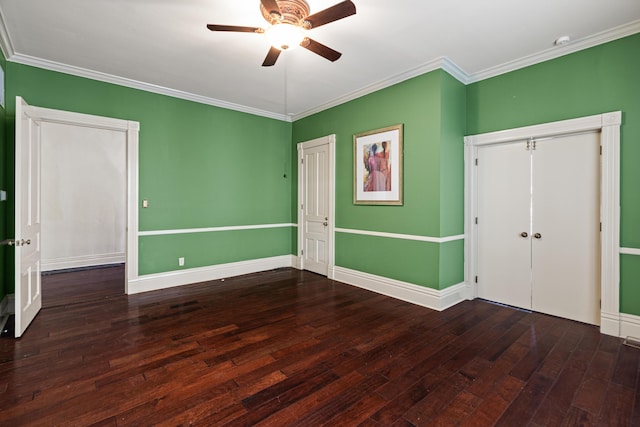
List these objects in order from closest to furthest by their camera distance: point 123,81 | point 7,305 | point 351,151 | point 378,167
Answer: point 7,305, point 123,81, point 378,167, point 351,151

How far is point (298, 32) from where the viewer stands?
232 centimetres

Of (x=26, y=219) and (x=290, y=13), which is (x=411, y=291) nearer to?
(x=290, y=13)

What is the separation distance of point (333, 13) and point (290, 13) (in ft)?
1.18

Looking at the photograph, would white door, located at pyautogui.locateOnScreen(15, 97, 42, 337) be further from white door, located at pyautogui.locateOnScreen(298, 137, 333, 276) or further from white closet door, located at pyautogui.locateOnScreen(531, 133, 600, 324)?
white closet door, located at pyautogui.locateOnScreen(531, 133, 600, 324)

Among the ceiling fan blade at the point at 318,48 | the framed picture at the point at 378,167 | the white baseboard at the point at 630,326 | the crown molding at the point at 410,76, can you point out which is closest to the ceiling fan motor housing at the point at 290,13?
the ceiling fan blade at the point at 318,48

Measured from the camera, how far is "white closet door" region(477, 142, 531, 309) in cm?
362

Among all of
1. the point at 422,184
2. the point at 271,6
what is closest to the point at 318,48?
the point at 271,6

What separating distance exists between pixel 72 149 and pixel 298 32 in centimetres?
572

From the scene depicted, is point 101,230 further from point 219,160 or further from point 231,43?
point 231,43

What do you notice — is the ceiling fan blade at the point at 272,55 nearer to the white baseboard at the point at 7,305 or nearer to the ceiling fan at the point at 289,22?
the ceiling fan at the point at 289,22

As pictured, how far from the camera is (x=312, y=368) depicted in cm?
237

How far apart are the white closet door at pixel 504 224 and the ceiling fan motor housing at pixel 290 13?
2.86 metres

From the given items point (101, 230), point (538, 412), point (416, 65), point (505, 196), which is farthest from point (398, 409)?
point (101, 230)

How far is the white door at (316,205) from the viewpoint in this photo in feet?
16.9
